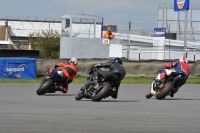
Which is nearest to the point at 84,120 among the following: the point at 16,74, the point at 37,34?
the point at 16,74

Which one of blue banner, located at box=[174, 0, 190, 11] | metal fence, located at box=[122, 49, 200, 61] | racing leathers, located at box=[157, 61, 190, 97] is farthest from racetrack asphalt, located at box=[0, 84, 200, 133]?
metal fence, located at box=[122, 49, 200, 61]

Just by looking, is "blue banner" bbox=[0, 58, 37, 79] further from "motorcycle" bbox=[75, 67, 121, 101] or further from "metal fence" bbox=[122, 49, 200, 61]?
"motorcycle" bbox=[75, 67, 121, 101]

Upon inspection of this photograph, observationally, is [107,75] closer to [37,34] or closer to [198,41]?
[198,41]

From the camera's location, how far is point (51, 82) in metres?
18.8

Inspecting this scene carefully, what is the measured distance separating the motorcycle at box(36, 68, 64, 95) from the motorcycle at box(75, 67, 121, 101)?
2.28m

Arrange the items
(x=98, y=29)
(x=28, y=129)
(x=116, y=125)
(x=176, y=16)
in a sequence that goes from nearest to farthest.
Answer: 1. (x=28, y=129)
2. (x=116, y=125)
3. (x=98, y=29)
4. (x=176, y=16)

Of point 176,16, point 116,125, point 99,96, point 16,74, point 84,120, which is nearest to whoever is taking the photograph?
point 116,125

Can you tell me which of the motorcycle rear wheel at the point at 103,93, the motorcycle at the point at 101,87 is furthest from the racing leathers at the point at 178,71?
the motorcycle rear wheel at the point at 103,93

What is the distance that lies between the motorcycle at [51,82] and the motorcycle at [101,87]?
2280 mm

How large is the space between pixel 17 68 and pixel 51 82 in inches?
422

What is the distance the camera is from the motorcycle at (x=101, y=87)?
52.5 feet

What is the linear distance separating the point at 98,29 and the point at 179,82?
29.5 m

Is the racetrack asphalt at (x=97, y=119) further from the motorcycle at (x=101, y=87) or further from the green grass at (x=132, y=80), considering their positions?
the green grass at (x=132, y=80)

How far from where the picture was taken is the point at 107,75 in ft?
53.0
